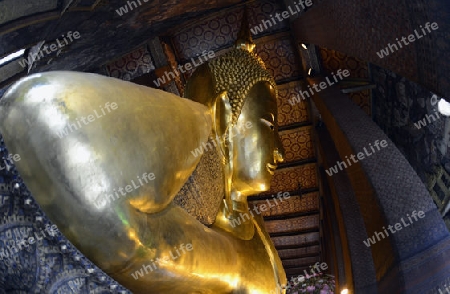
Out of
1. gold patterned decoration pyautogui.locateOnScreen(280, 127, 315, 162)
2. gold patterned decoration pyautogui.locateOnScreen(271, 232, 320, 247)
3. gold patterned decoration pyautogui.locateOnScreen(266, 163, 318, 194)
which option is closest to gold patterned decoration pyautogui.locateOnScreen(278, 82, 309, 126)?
gold patterned decoration pyautogui.locateOnScreen(280, 127, 315, 162)

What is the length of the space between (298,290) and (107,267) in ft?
13.9

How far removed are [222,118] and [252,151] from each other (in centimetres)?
24

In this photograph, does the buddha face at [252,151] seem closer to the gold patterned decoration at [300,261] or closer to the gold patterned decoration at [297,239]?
the gold patterned decoration at [297,239]

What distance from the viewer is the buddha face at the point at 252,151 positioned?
2.35 meters

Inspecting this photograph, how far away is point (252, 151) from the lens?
7.74ft

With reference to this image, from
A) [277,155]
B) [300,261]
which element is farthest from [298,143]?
[277,155]

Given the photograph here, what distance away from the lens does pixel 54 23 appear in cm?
359

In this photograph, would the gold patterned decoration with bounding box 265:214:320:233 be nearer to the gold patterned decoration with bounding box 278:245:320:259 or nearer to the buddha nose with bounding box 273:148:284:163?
the gold patterned decoration with bounding box 278:245:320:259

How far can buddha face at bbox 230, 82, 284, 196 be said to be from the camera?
2350 mm

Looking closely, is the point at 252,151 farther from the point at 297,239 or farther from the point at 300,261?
the point at 300,261

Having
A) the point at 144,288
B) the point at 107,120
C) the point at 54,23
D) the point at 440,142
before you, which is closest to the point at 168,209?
the point at 144,288

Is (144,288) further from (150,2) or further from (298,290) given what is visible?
(298,290)

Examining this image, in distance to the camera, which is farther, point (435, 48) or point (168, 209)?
point (435, 48)

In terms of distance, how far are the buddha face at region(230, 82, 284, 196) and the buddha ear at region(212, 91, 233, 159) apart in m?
0.05
